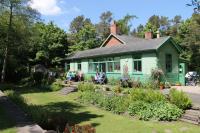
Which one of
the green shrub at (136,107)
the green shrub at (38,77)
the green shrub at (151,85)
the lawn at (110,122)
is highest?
the green shrub at (38,77)

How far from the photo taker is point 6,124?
508 inches

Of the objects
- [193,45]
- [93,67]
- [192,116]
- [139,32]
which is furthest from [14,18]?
[139,32]

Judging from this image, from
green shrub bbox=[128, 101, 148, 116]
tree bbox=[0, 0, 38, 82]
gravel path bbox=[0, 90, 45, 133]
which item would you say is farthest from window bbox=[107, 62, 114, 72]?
green shrub bbox=[128, 101, 148, 116]

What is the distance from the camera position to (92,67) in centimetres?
3947

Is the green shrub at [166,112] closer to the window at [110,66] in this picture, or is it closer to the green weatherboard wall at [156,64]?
the green weatherboard wall at [156,64]

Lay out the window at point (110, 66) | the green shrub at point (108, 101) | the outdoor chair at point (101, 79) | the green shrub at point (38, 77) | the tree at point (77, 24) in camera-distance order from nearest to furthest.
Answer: the green shrub at point (108, 101)
the outdoor chair at point (101, 79)
the window at point (110, 66)
the green shrub at point (38, 77)
the tree at point (77, 24)

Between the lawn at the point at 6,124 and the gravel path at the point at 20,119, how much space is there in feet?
0.70

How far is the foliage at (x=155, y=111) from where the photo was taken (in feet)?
50.7

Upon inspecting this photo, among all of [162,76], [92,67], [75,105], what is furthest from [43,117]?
[92,67]

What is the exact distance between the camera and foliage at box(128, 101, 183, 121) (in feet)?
50.7

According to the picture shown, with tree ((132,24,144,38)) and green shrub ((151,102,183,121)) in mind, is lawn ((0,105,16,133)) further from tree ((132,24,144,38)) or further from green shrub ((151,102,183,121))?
tree ((132,24,144,38))

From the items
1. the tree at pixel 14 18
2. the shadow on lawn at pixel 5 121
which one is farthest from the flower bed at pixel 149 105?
the tree at pixel 14 18

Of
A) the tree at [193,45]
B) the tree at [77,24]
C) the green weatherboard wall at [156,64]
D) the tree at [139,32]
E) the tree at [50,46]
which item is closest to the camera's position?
the green weatherboard wall at [156,64]

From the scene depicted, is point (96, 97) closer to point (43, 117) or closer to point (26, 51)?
point (43, 117)
